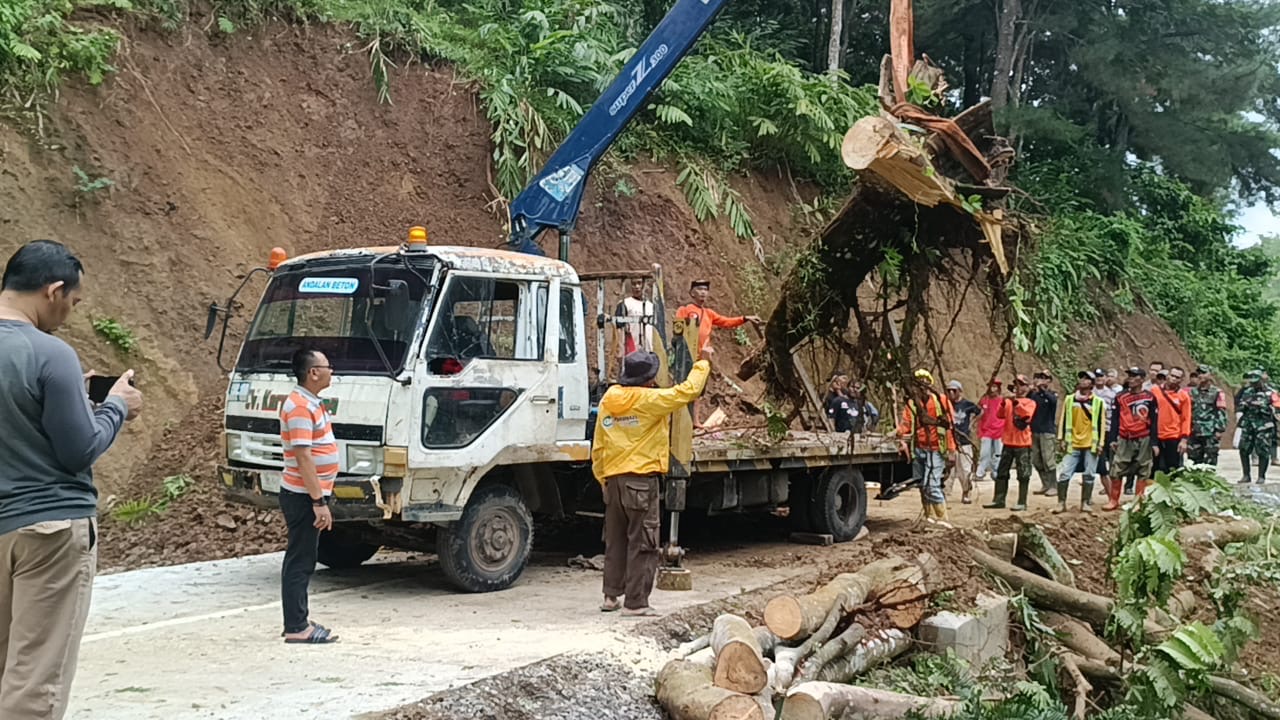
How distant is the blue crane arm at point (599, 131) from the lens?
977 centimetres

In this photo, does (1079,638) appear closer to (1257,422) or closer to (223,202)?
(1257,422)

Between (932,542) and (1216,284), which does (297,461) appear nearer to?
(932,542)

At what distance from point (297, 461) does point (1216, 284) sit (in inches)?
1119

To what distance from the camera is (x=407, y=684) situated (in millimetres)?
5344

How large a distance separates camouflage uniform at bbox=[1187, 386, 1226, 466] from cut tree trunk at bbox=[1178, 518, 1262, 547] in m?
6.65

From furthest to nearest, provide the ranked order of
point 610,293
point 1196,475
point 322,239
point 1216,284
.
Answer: point 1216,284
point 610,293
point 322,239
point 1196,475

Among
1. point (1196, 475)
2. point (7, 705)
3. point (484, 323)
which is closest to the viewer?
point (7, 705)

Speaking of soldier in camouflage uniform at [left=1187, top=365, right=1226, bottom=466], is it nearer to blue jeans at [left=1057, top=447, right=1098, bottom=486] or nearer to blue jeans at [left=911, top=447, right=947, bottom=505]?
blue jeans at [left=1057, top=447, right=1098, bottom=486]

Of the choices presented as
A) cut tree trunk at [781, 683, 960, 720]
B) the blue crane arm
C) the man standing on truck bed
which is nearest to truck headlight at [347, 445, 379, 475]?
the blue crane arm

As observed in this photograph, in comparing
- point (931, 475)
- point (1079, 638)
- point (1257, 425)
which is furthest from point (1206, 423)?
point (1079, 638)

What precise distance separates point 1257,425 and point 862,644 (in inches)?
466

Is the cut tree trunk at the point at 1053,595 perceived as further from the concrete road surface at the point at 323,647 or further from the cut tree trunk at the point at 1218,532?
the cut tree trunk at the point at 1218,532

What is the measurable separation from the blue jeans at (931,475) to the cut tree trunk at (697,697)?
5987mm

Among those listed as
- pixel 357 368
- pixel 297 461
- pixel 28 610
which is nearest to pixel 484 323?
pixel 357 368
